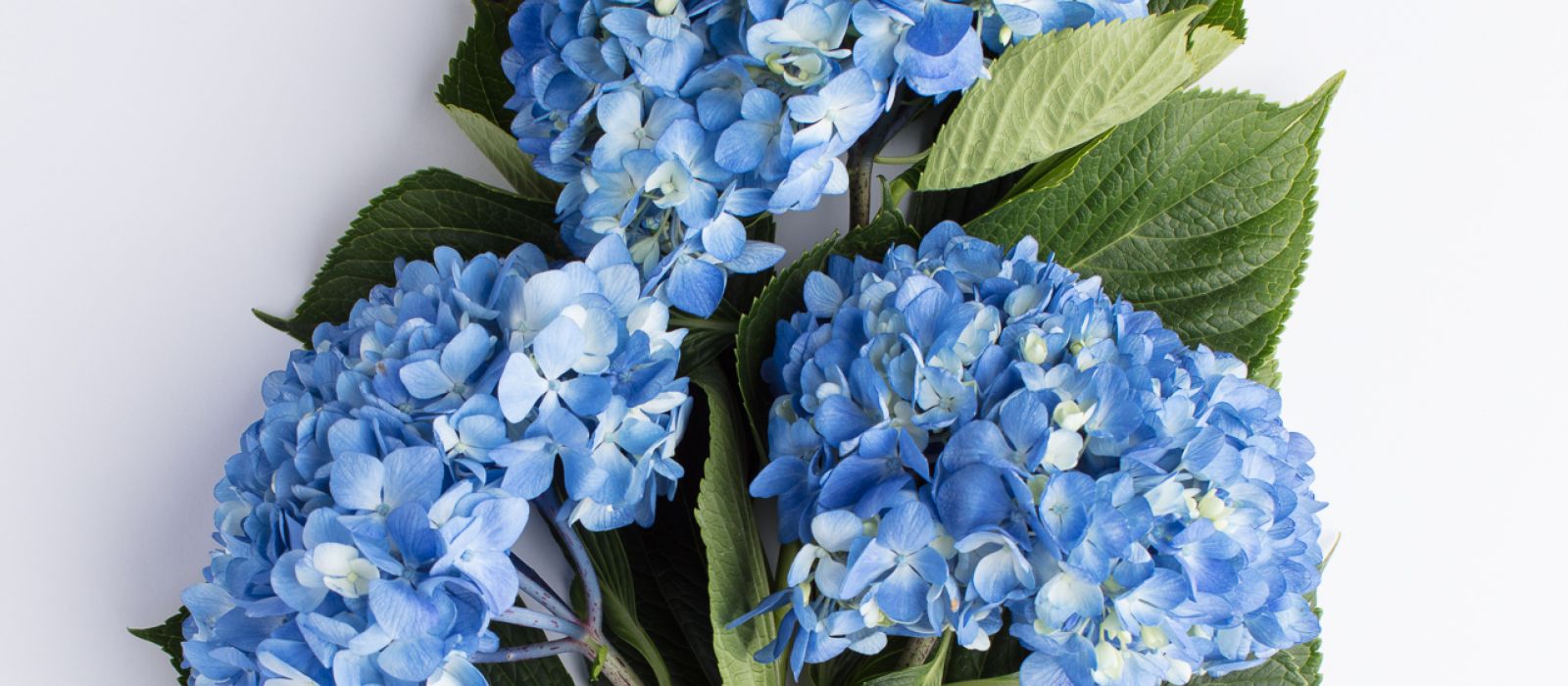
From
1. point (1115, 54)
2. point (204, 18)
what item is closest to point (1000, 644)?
point (1115, 54)

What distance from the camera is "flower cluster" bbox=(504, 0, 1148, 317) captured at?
0.54 metres

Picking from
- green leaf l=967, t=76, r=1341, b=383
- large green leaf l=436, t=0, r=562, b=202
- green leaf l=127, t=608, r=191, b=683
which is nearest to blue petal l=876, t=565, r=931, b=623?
green leaf l=967, t=76, r=1341, b=383

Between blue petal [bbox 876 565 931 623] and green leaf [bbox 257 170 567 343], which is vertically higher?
green leaf [bbox 257 170 567 343]

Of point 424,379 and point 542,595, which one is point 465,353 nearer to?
point 424,379

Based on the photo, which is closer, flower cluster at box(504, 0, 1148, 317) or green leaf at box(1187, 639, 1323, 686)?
flower cluster at box(504, 0, 1148, 317)

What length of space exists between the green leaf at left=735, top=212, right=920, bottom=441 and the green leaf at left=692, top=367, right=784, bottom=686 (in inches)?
0.7

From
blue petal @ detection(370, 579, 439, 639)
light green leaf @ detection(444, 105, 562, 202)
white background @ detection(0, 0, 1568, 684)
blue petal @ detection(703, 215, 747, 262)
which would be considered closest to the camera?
blue petal @ detection(370, 579, 439, 639)

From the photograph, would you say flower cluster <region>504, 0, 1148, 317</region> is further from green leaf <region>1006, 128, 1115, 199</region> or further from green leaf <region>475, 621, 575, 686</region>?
green leaf <region>475, 621, 575, 686</region>

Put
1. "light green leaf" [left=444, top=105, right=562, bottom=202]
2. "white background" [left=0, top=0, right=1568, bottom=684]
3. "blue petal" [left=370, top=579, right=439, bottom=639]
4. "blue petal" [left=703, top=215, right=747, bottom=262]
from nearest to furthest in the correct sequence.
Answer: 1. "blue petal" [left=370, top=579, right=439, bottom=639]
2. "blue petal" [left=703, top=215, right=747, bottom=262]
3. "light green leaf" [left=444, top=105, right=562, bottom=202]
4. "white background" [left=0, top=0, right=1568, bottom=684]

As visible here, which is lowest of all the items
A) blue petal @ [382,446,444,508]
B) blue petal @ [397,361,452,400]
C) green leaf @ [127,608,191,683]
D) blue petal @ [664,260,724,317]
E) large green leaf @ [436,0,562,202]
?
green leaf @ [127,608,191,683]

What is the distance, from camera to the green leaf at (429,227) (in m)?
0.72

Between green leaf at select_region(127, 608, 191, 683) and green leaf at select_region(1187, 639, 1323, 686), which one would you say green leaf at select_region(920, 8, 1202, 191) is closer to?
green leaf at select_region(1187, 639, 1323, 686)

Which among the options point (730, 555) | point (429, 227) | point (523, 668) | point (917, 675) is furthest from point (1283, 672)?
point (429, 227)

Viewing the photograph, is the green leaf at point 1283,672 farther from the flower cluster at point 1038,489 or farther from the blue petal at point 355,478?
the blue petal at point 355,478
